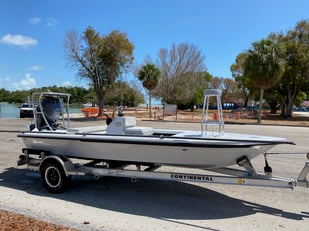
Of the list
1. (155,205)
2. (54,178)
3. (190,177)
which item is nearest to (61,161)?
(54,178)

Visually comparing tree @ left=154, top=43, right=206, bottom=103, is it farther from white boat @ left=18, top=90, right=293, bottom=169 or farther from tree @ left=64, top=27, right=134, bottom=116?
white boat @ left=18, top=90, right=293, bottom=169

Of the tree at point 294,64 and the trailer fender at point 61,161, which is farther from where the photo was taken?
the tree at point 294,64

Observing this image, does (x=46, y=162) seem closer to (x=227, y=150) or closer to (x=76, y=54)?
(x=227, y=150)

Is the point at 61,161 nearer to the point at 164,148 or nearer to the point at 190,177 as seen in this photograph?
the point at 164,148

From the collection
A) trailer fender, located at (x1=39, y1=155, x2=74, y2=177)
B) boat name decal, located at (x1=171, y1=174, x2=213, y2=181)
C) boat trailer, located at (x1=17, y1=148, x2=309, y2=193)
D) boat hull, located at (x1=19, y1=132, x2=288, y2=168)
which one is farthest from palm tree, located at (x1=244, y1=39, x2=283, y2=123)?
trailer fender, located at (x1=39, y1=155, x2=74, y2=177)

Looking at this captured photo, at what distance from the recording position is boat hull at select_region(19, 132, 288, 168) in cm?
451

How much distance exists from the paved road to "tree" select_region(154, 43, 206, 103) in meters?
48.6

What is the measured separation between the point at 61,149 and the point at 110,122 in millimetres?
1096

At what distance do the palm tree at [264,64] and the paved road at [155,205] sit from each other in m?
22.9

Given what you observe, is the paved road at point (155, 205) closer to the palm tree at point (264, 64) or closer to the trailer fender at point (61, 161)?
the trailer fender at point (61, 161)

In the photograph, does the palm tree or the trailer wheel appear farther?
the palm tree

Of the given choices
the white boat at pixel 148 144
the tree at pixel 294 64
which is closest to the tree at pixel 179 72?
the tree at pixel 294 64

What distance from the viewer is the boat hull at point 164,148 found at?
14.8 ft

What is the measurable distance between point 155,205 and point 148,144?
1.02m
